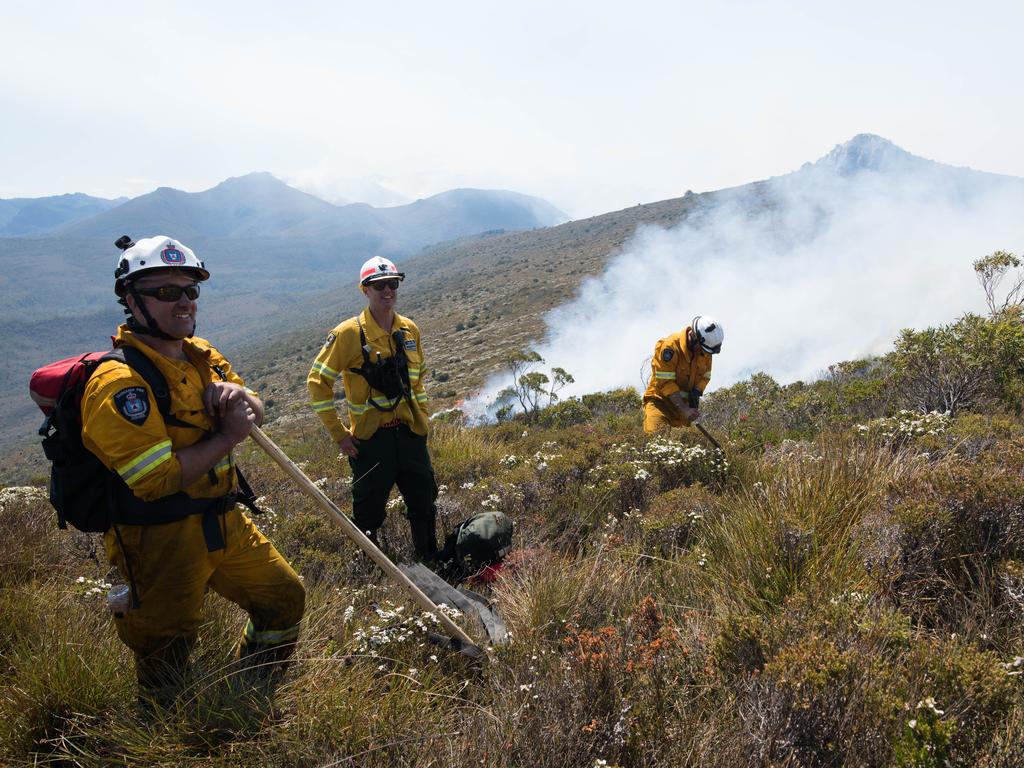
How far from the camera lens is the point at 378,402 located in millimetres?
4492

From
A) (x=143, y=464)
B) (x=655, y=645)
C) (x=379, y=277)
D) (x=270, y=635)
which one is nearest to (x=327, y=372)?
(x=379, y=277)

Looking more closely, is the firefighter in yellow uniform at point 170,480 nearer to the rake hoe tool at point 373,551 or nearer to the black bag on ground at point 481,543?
the rake hoe tool at point 373,551

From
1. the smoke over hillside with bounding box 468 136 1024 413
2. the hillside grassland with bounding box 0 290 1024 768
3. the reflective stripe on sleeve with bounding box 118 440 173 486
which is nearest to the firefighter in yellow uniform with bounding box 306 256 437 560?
the hillside grassland with bounding box 0 290 1024 768

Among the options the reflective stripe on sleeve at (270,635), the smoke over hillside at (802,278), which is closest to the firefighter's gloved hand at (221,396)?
the reflective stripe on sleeve at (270,635)

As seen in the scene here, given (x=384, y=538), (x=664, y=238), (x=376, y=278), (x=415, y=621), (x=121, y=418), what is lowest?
(x=384, y=538)

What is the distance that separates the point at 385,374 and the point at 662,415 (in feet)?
13.8

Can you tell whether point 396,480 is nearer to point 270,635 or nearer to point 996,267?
point 270,635

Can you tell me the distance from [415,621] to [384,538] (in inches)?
95.2

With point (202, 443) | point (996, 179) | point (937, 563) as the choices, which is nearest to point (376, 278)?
point (202, 443)

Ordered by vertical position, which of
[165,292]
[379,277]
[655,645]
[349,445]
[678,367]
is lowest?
[655,645]

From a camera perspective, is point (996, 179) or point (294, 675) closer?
point (294, 675)

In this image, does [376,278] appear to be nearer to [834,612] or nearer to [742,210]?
[834,612]

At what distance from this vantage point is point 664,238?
57781mm

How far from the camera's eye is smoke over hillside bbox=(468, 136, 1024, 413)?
95.6 ft
